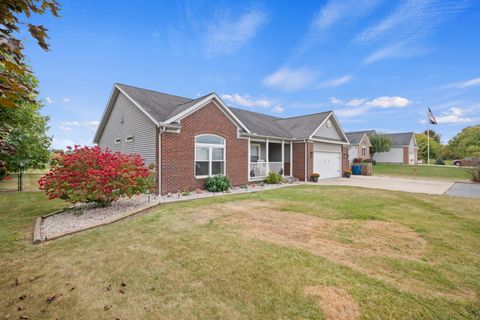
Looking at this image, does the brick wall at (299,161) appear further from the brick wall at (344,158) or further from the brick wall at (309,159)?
the brick wall at (344,158)

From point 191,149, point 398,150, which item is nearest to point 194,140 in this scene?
point 191,149

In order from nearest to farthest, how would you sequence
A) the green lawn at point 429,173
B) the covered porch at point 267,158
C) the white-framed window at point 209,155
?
the white-framed window at point 209,155
the covered porch at point 267,158
the green lawn at point 429,173

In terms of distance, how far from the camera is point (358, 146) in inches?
1374

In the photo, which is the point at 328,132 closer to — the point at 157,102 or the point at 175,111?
the point at 175,111

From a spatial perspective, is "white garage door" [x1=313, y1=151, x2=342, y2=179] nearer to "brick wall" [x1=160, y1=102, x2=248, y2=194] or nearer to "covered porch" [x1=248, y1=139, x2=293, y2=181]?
"covered porch" [x1=248, y1=139, x2=293, y2=181]

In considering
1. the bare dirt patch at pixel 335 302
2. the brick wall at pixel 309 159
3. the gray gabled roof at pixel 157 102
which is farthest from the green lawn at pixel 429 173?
the bare dirt patch at pixel 335 302

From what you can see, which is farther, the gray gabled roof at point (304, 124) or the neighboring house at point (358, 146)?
the neighboring house at point (358, 146)

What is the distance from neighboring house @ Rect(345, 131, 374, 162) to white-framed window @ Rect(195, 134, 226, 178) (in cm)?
2893

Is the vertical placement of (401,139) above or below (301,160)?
above

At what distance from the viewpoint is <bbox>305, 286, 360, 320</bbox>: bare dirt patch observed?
247 cm

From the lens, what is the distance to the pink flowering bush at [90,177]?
663cm

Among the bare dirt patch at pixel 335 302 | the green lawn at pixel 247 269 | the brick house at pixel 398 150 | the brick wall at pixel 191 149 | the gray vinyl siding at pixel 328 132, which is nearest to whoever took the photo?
the bare dirt patch at pixel 335 302

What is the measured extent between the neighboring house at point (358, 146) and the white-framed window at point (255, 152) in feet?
78.8

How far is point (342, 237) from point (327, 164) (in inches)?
598
